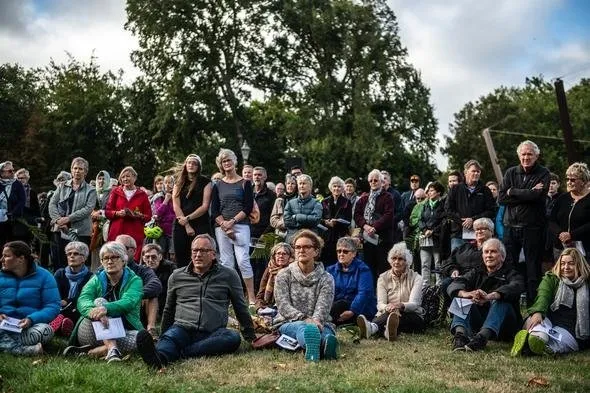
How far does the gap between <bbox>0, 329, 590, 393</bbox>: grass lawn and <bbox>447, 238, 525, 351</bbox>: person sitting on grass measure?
32cm

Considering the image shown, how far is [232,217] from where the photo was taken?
35.6 feet

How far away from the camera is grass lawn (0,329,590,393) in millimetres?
6062

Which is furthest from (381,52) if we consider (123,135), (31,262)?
(31,262)

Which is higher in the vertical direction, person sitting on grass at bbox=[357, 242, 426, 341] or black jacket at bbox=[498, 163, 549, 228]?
black jacket at bbox=[498, 163, 549, 228]

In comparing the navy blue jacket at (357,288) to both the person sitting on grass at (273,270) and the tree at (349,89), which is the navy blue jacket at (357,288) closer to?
the person sitting on grass at (273,270)

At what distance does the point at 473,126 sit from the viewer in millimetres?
52094

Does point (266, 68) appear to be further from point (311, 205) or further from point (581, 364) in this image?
point (581, 364)

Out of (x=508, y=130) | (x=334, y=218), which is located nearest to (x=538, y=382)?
(x=334, y=218)

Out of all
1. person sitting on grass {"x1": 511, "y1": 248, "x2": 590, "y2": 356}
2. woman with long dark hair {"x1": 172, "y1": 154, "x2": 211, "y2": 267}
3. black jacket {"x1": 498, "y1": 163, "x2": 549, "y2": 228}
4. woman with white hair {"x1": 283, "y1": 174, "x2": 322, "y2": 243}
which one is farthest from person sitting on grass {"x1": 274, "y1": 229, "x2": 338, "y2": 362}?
woman with white hair {"x1": 283, "y1": 174, "x2": 322, "y2": 243}

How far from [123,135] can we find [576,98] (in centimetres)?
3708

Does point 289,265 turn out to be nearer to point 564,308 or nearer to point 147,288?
point 147,288

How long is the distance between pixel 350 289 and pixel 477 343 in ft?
6.42

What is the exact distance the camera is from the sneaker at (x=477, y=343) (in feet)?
26.1

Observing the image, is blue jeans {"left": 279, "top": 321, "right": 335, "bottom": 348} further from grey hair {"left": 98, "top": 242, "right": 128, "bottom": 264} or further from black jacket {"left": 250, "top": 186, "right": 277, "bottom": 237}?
black jacket {"left": 250, "top": 186, "right": 277, "bottom": 237}
